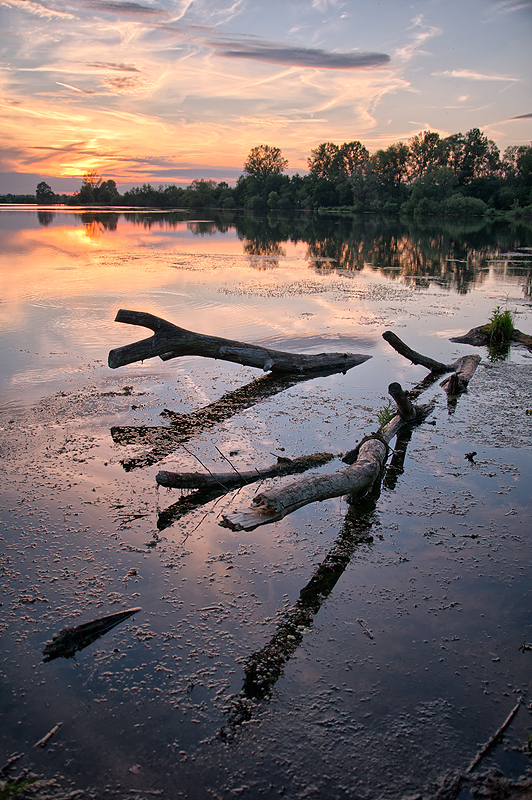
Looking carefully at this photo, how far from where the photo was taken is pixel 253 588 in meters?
4.56

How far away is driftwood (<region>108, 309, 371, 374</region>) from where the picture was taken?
8812 mm

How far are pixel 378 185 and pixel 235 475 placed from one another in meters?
108

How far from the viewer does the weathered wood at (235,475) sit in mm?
5848

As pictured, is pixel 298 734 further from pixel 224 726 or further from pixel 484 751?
pixel 484 751

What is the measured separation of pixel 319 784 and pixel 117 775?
1178 mm

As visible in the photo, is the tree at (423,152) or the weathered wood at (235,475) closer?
the weathered wood at (235,475)

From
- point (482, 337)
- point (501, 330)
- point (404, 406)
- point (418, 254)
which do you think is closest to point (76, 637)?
point (404, 406)

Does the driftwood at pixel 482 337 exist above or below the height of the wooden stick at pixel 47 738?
above

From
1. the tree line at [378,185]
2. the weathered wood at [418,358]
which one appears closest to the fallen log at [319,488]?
the weathered wood at [418,358]

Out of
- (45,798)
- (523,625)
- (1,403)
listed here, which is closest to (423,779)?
(523,625)

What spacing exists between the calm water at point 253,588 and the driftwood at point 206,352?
1.45 ft

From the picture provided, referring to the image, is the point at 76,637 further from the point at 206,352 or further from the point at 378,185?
the point at 378,185

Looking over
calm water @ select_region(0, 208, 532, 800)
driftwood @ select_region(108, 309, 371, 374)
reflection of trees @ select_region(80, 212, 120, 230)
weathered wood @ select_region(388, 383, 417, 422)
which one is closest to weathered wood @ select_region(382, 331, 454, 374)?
calm water @ select_region(0, 208, 532, 800)

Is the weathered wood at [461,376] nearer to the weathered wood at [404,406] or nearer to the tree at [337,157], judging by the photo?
A: the weathered wood at [404,406]
